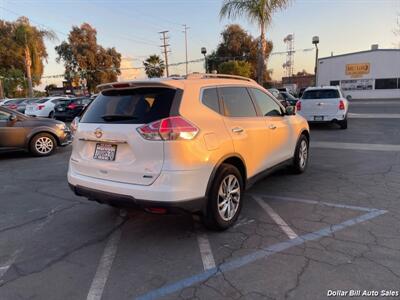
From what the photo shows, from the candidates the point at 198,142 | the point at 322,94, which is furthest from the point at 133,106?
the point at 322,94

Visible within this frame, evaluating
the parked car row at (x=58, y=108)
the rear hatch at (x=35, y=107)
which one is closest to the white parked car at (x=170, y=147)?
the parked car row at (x=58, y=108)

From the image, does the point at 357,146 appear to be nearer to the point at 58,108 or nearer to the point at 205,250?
the point at 205,250

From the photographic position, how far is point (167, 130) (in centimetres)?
335

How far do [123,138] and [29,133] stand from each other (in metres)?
6.64

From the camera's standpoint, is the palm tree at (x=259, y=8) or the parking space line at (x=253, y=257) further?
the palm tree at (x=259, y=8)

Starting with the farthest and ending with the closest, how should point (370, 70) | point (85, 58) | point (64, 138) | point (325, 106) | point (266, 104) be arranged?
point (85, 58) < point (370, 70) < point (325, 106) < point (64, 138) < point (266, 104)

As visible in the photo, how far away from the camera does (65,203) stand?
17.1ft

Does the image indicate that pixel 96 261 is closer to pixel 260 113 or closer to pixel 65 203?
pixel 65 203

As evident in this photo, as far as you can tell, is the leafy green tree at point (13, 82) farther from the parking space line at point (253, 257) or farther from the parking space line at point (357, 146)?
the parking space line at point (253, 257)

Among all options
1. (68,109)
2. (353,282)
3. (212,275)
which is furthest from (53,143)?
(68,109)

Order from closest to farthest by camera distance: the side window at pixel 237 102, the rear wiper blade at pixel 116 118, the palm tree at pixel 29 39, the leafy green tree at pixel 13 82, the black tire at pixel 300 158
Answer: the rear wiper blade at pixel 116 118, the side window at pixel 237 102, the black tire at pixel 300 158, the palm tree at pixel 29 39, the leafy green tree at pixel 13 82

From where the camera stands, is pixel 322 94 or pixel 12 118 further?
pixel 322 94

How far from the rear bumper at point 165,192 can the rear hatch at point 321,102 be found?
10492mm

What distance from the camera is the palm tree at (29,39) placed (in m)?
34.3
